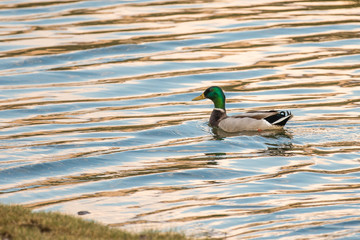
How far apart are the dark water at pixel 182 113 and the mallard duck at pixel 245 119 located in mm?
292

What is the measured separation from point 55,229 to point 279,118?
8.85 meters

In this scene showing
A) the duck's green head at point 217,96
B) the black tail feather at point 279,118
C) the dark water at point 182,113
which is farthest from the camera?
the duck's green head at point 217,96

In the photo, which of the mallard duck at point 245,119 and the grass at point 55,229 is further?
the mallard duck at point 245,119

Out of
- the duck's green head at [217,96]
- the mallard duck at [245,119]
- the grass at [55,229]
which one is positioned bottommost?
the mallard duck at [245,119]

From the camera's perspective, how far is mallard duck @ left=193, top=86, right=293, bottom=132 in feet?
54.3

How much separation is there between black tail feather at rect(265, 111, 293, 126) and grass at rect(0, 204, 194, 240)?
8.18 m

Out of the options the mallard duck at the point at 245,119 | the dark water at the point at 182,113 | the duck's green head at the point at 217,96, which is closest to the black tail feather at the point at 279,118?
the mallard duck at the point at 245,119

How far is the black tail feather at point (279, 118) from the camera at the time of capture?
1648 cm

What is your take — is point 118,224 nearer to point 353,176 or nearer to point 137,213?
point 137,213

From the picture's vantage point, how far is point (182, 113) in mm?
18641

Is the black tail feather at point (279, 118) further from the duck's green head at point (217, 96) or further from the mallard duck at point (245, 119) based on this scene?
the duck's green head at point (217, 96)

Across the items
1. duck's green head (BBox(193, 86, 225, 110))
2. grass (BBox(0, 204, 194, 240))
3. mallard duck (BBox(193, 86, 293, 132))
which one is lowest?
mallard duck (BBox(193, 86, 293, 132))

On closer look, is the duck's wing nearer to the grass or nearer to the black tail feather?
the black tail feather

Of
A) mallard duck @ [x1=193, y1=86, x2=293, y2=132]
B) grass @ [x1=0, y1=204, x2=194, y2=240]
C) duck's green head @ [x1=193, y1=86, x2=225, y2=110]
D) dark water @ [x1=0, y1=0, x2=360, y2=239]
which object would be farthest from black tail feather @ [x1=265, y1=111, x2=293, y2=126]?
grass @ [x1=0, y1=204, x2=194, y2=240]
